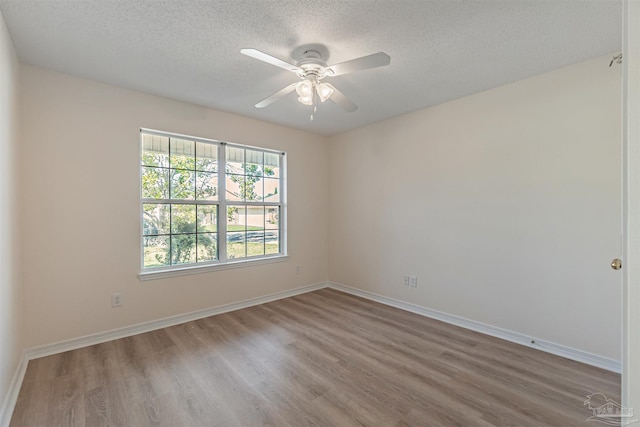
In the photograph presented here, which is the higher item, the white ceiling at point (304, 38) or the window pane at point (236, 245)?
the white ceiling at point (304, 38)

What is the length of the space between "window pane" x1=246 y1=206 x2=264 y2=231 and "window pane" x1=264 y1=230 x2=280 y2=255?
0.16 m

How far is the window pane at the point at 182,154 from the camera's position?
3146 mm

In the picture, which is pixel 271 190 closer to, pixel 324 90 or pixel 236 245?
pixel 236 245

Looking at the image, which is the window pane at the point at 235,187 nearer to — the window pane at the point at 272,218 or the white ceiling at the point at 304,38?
the window pane at the point at 272,218

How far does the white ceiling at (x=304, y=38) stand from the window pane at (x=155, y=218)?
123 cm

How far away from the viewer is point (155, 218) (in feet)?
9.88

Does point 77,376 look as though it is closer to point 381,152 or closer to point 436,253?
point 436,253

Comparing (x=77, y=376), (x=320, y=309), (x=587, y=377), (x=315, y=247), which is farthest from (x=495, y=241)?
(x=77, y=376)

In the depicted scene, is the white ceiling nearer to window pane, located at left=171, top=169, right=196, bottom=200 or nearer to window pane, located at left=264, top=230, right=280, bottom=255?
window pane, located at left=171, top=169, right=196, bottom=200

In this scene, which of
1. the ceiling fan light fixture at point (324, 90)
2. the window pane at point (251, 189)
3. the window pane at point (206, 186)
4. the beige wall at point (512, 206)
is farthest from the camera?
the window pane at point (251, 189)

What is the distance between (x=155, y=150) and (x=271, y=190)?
5.11 feet

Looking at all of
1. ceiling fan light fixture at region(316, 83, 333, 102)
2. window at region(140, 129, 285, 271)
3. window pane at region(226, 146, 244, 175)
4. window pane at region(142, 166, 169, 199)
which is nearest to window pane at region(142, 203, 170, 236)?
window at region(140, 129, 285, 271)

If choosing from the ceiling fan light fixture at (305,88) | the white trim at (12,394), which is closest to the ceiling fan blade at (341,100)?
the ceiling fan light fixture at (305,88)

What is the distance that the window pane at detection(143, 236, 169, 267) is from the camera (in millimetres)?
2959
